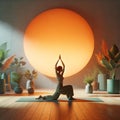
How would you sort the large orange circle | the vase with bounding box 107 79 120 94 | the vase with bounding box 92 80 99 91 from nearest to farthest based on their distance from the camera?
the vase with bounding box 107 79 120 94 < the vase with bounding box 92 80 99 91 < the large orange circle

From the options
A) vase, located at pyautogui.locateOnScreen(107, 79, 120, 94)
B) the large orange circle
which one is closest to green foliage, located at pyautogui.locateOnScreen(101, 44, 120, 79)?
vase, located at pyautogui.locateOnScreen(107, 79, 120, 94)

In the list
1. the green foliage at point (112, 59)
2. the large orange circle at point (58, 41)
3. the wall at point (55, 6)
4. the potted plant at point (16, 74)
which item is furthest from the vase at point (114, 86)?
the potted plant at point (16, 74)

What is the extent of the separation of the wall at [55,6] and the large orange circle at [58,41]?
12cm

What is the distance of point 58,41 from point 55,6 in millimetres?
790

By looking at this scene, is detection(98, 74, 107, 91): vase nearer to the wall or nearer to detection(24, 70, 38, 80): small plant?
the wall

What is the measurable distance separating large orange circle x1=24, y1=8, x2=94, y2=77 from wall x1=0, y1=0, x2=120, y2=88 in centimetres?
12

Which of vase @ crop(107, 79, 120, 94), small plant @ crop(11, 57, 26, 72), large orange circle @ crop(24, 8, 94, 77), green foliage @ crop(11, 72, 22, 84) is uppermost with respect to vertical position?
large orange circle @ crop(24, 8, 94, 77)

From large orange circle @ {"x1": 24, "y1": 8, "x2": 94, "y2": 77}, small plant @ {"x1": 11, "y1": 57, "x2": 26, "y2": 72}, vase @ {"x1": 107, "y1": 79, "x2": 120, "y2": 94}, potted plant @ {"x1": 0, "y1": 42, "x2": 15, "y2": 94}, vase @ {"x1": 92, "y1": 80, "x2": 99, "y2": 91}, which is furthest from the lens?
large orange circle @ {"x1": 24, "y1": 8, "x2": 94, "y2": 77}

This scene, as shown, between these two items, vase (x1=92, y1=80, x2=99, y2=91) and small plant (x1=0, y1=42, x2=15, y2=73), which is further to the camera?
vase (x1=92, y1=80, x2=99, y2=91)

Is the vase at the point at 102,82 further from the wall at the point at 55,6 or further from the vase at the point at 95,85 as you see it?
the wall at the point at 55,6

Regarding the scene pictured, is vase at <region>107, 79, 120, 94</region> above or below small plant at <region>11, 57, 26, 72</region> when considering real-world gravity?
below

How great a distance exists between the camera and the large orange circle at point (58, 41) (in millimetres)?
6383

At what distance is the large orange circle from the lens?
6.38 metres

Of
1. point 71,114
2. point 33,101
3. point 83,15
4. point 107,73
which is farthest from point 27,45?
point 71,114
